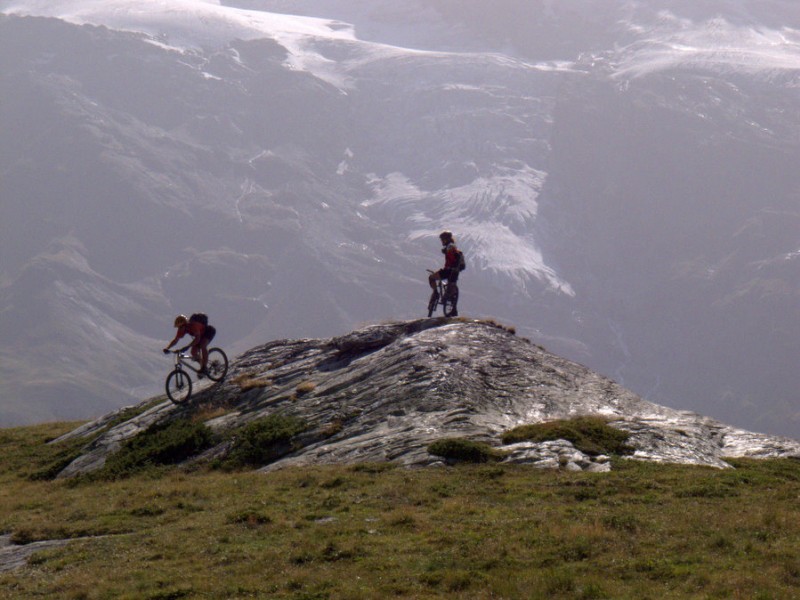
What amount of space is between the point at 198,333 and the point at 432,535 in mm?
20196

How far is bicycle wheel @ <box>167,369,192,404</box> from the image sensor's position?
39812mm

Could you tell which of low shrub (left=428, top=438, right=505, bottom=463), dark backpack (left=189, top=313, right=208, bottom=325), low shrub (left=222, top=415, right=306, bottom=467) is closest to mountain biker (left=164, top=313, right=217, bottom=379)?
dark backpack (left=189, top=313, right=208, bottom=325)

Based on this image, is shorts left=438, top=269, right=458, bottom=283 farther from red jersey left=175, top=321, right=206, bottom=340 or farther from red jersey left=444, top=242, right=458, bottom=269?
red jersey left=175, top=321, right=206, bottom=340

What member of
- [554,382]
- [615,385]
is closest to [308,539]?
[554,382]

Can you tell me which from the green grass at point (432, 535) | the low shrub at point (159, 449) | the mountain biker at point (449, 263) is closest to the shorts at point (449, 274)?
the mountain biker at point (449, 263)

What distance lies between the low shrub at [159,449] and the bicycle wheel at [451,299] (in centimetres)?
1086

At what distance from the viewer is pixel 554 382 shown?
116 feet

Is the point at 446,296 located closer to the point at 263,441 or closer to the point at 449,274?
the point at 449,274

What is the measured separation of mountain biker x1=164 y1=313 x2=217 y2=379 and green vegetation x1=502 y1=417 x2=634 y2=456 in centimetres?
1449

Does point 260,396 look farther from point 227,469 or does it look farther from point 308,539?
point 308,539

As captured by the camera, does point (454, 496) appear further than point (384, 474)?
No

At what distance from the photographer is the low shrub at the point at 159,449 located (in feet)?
110

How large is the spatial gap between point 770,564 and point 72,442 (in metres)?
30.8

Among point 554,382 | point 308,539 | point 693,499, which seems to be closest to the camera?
point 308,539
